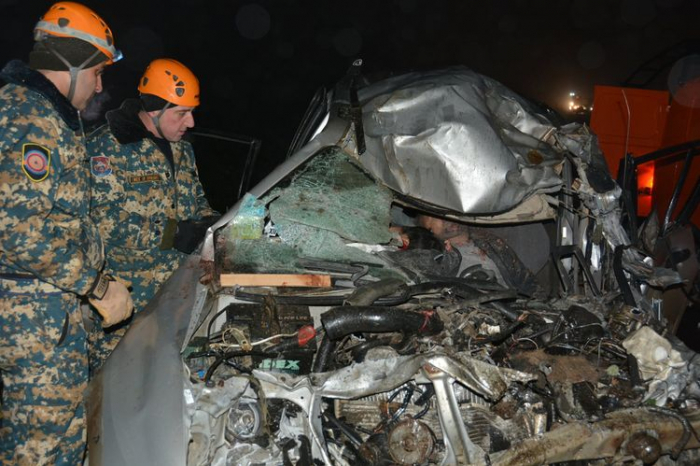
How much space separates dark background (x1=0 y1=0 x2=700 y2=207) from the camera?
13297mm

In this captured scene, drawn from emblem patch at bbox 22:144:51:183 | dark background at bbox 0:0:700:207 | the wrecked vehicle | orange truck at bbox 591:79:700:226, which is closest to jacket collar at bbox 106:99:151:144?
emblem patch at bbox 22:144:51:183

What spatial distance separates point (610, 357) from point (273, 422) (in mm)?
1755

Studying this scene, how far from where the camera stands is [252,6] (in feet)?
51.4

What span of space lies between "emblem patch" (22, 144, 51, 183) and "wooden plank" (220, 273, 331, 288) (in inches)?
39.3

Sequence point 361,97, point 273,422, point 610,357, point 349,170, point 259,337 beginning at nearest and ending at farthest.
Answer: point 273,422 → point 259,337 → point 610,357 → point 349,170 → point 361,97

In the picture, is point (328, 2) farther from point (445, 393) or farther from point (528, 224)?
point (445, 393)

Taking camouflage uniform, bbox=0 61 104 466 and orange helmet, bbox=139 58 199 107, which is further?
orange helmet, bbox=139 58 199 107

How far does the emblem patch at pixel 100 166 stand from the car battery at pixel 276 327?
159 cm

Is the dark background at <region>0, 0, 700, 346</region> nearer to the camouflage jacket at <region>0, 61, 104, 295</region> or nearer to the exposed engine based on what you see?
the camouflage jacket at <region>0, 61, 104, 295</region>

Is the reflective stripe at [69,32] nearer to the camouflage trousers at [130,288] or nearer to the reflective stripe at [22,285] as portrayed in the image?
the reflective stripe at [22,285]

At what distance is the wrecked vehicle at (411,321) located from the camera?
2.37 m

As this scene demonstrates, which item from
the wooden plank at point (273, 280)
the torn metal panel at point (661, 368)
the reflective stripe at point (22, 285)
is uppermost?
the wooden plank at point (273, 280)

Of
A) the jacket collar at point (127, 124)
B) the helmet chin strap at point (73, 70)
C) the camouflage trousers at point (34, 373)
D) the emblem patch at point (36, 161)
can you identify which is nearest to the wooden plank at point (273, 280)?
the camouflage trousers at point (34, 373)

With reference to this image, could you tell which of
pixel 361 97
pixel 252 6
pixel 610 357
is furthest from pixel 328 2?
pixel 610 357
